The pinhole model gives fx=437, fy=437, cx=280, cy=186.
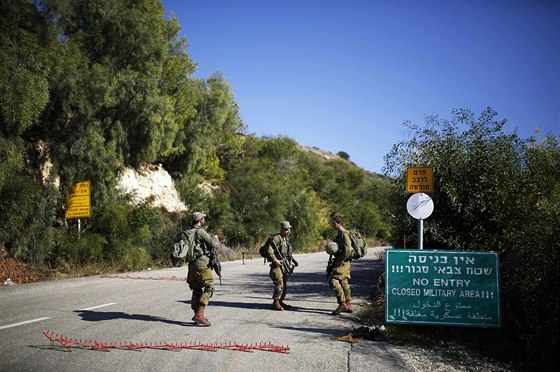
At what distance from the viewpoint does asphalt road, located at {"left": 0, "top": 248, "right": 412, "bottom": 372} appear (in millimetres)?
5625

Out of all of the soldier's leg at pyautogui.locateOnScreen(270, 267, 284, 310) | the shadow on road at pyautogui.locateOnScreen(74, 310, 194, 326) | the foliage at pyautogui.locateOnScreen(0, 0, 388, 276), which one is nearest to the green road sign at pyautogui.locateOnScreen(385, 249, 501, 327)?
the soldier's leg at pyautogui.locateOnScreen(270, 267, 284, 310)

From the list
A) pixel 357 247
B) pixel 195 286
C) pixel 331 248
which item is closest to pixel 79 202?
pixel 195 286

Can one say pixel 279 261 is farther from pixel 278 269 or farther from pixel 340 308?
pixel 340 308

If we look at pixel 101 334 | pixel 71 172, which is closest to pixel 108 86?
pixel 71 172

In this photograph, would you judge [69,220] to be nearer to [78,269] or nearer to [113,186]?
[113,186]

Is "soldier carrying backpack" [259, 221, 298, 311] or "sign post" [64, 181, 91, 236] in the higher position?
"sign post" [64, 181, 91, 236]

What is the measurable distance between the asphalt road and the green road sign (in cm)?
97

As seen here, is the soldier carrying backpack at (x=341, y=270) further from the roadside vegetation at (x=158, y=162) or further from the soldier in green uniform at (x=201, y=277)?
the soldier in green uniform at (x=201, y=277)

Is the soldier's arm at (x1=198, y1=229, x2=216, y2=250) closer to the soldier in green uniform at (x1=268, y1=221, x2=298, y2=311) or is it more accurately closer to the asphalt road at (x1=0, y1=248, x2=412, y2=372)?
the asphalt road at (x1=0, y1=248, x2=412, y2=372)

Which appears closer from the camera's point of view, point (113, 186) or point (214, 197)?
point (113, 186)

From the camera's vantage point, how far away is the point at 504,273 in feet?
23.7

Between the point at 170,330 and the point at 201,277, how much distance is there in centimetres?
102

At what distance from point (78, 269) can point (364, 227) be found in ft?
162

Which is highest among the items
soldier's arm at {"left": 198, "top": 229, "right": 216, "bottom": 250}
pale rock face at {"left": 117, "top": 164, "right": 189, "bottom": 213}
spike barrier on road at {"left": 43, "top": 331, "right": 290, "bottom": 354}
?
pale rock face at {"left": 117, "top": 164, "right": 189, "bottom": 213}
